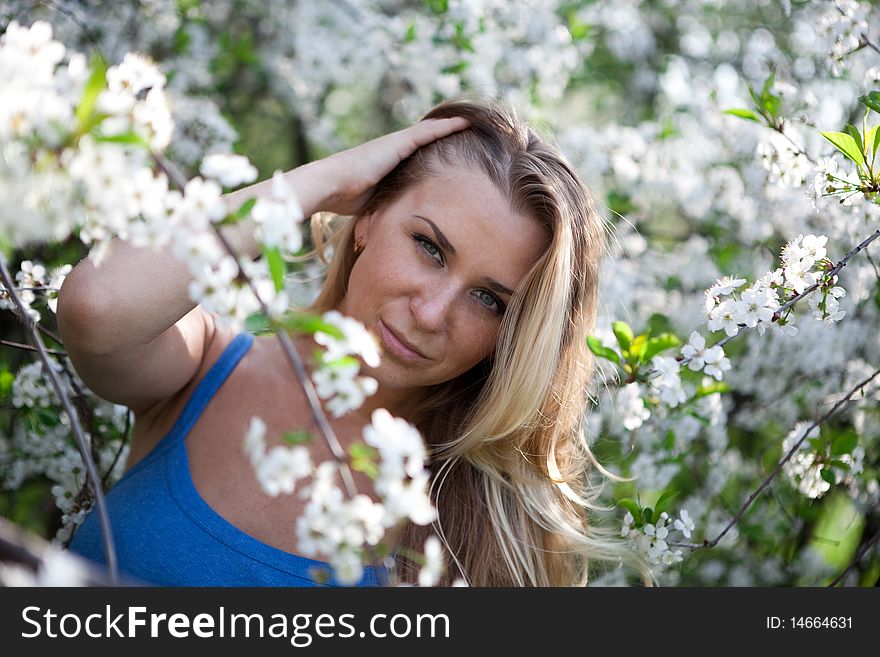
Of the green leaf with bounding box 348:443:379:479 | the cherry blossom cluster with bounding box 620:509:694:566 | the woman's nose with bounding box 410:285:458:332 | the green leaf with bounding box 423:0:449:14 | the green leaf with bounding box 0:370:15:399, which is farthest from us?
the green leaf with bounding box 423:0:449:14

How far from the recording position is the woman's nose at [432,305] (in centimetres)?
160

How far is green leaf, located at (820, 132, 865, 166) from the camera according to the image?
5.04 ft

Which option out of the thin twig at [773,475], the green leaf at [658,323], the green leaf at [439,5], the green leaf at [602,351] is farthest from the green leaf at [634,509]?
the green leaf at [439,5]

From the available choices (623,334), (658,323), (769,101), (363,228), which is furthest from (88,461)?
(658,323)

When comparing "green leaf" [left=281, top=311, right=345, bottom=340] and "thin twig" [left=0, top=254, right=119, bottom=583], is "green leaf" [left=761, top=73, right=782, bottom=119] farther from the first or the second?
"thin twig" [left=0, top=254, right=119, bottom=583]

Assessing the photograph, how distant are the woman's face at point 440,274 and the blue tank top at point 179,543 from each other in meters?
0.42

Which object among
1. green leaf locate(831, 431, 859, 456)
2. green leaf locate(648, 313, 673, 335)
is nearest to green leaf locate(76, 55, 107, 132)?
green leaf locate(831, 431, 859, 456)

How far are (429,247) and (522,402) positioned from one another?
0.38 metres

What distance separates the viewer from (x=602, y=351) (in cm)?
178

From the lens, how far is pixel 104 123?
0.79 metres
